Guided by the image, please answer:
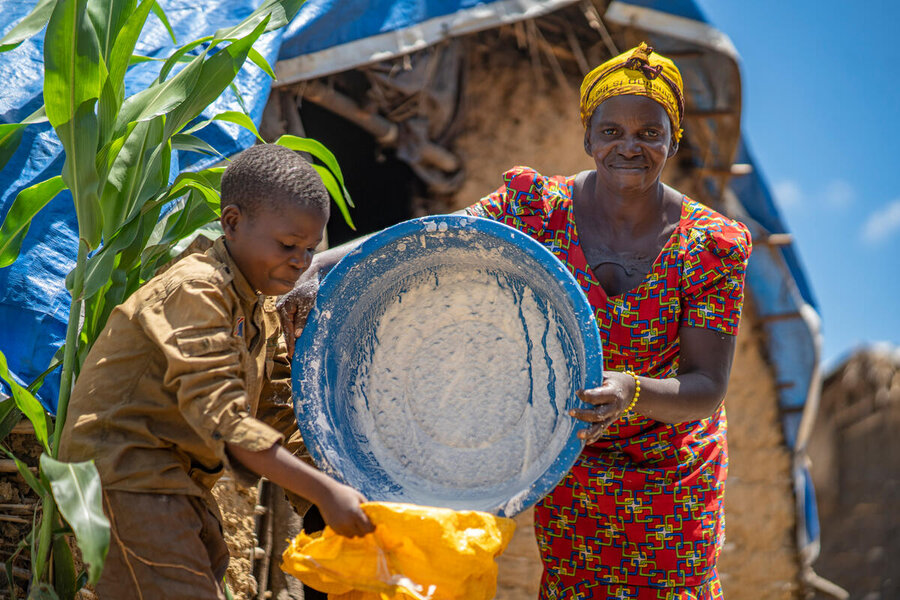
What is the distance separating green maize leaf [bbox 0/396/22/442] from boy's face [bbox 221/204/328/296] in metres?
0.77

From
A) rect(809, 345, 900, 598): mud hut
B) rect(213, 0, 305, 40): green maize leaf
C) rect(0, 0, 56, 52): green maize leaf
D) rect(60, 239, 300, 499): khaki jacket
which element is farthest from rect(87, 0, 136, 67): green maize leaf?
rect(809, 345, 900, 598): mud hut

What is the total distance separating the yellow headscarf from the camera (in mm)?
2312

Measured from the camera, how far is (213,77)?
228 cm

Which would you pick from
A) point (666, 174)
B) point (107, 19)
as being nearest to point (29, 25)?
point (107, 19)

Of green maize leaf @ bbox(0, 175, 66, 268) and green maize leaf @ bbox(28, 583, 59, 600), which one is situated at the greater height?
green maize leaf @ bbox(0, 175, 66, 268)

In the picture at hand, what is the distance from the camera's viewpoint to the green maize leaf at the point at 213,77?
2266 mm

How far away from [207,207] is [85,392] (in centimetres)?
68

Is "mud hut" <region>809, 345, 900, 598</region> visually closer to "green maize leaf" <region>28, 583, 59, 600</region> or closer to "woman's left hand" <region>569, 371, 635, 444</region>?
"woman's left hand" <region>569, 371, 635, 444</region>

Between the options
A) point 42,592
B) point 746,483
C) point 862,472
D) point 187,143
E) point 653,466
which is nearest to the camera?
point 42,592

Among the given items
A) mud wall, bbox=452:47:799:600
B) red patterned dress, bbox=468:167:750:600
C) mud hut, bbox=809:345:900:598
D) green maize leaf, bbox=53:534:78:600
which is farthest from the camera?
mud hut, bbox=809:345:900:598

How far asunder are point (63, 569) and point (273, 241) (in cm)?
97

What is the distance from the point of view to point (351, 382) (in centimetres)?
217

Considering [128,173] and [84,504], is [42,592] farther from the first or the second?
[128,173]

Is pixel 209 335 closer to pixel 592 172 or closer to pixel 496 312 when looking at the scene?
pixel 496 312
